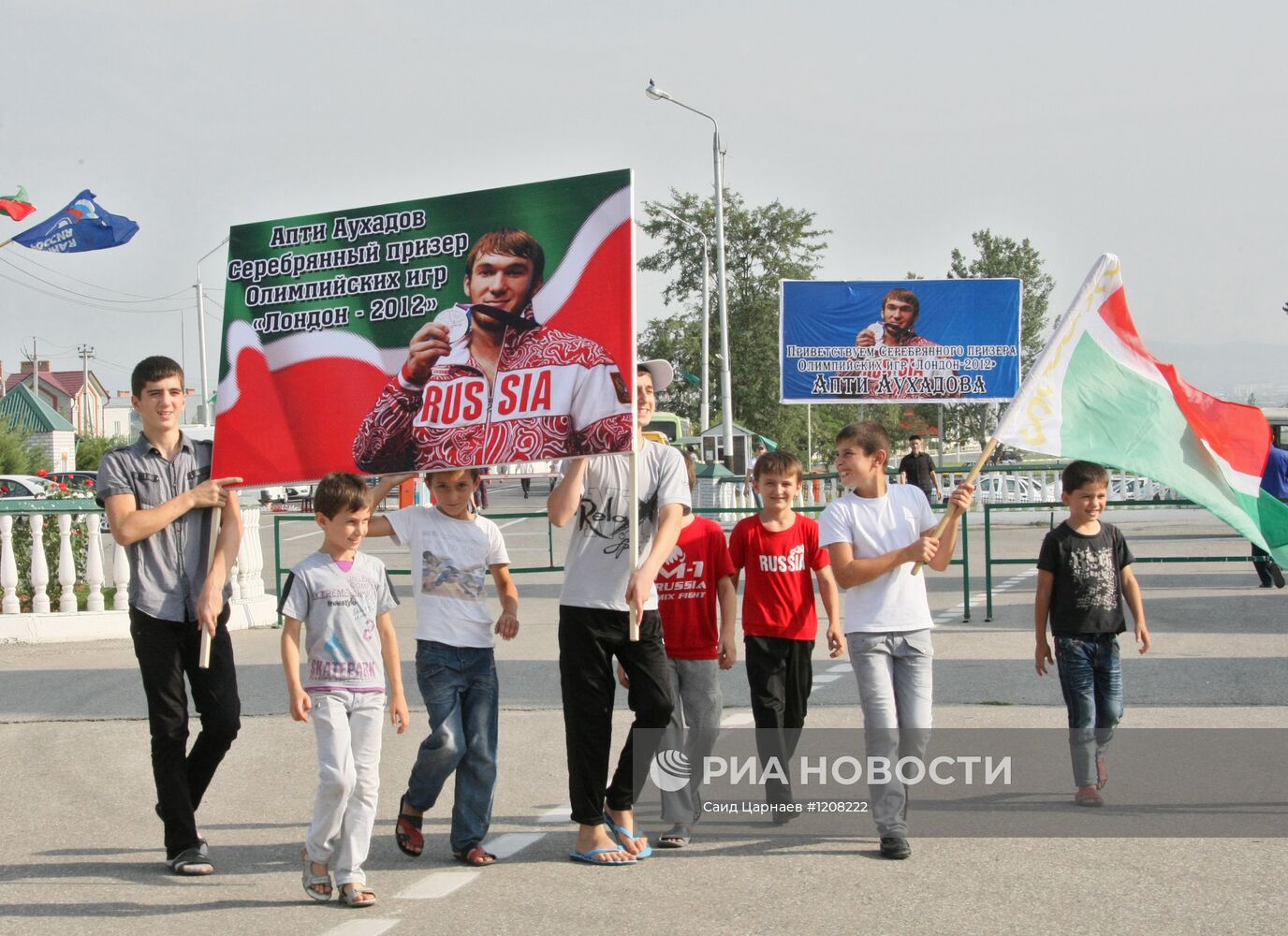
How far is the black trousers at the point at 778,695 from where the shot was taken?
6.50 meters

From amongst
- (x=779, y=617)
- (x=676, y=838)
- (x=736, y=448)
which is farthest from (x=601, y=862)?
(x=736, y=448)

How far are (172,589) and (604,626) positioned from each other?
1731 millimetres

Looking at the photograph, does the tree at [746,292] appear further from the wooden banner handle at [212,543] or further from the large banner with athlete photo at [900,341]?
the wooden banner handle at [212,543]

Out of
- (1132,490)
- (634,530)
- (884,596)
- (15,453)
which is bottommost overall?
(884,596)

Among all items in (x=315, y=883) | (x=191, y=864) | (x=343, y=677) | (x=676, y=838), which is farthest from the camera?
(x=676, y=838)

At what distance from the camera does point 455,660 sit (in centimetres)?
598

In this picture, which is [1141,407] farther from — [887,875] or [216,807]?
[216,807]

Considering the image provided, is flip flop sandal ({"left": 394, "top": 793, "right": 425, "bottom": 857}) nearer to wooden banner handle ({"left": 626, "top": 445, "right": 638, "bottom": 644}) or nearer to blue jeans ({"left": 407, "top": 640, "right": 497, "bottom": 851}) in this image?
blue jeans ({"left": 407, "top": 640, "right": 497, "bottom": 851})

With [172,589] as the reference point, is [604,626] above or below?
below

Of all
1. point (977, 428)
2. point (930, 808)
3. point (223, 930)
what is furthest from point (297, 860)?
point (977, 428)

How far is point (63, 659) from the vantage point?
12344 millimetres

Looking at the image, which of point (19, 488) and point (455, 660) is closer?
point (455, 660)

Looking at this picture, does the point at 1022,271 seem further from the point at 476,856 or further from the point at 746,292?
the point at 476,856

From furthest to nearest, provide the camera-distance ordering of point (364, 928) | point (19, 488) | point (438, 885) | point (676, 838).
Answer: point (19, 488)
point (676, 838)
point (438, 885)
point (364, 928)
